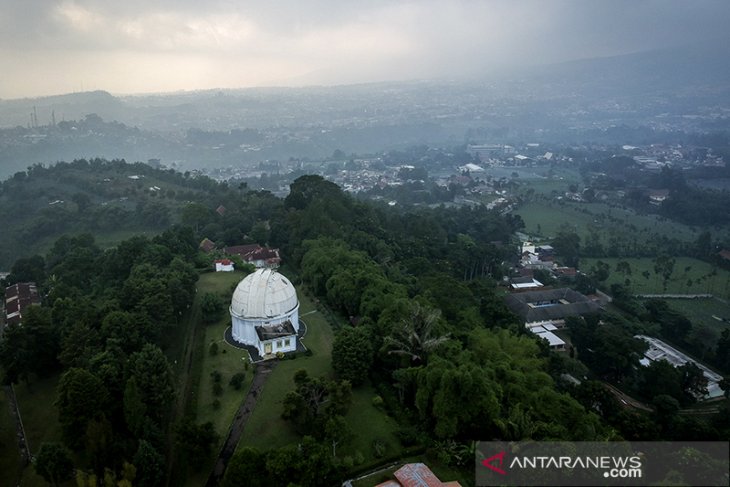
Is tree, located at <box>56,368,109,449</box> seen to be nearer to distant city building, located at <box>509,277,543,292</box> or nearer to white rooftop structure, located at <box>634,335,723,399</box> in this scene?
white rooftop structure, located at <box>634,335,723,399</box>

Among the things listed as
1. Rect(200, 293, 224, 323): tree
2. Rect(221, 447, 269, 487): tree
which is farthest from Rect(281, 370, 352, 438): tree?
Rect(200, 293, 224, 323): tree

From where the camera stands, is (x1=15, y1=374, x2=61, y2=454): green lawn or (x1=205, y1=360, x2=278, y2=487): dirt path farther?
(x1=15, y1=374, x2=61, y2=454): green lawn

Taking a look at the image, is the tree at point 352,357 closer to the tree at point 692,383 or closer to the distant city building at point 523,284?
the tree at point 692,383

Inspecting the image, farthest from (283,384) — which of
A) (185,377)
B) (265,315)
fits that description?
(185,377)

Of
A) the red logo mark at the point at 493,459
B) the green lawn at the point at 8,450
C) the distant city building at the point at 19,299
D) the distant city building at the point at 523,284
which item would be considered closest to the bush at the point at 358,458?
the red logo mark at the point at 493,459

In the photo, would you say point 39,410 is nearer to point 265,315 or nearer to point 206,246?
point 265,315

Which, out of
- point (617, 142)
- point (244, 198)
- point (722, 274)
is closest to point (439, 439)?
point (244, 198)
